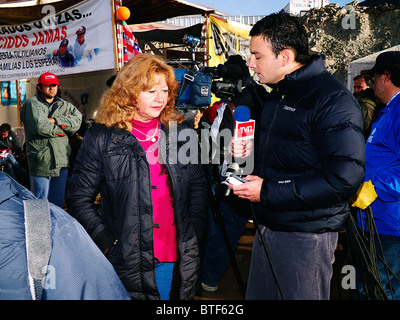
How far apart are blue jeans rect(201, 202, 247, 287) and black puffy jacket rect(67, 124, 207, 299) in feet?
4.59

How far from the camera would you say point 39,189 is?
4.54m

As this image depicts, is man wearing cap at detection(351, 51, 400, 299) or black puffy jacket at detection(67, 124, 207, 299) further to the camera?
man wearing cap at detection(351, 51, 400, 299)

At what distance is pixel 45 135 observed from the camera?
4406 millimetres

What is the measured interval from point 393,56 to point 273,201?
61.8 inches

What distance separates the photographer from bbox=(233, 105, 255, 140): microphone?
5.67ft

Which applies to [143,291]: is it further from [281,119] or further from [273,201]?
[281,119]

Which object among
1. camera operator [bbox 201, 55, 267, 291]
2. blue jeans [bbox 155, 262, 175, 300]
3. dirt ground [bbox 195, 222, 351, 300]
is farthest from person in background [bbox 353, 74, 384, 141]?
blue jeans [bbox 155, 262, 175, 300]

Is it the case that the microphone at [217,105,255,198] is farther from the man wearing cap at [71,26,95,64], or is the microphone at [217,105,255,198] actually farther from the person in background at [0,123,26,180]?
the person in background at [0,123,26,180]

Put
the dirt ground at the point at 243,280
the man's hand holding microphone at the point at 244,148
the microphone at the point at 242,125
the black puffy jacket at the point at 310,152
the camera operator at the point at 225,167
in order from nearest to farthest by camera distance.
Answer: the black puffy jacket at the point at 310,152
the man's hand holding microphone at the point at 244,148
the microphone at the point at 242,125
the camera operator at the point at 225,167
the dirt ground at the point at 243,280

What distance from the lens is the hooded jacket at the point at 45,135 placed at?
4.36m

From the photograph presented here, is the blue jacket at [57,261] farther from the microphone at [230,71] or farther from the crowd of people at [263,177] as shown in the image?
the microphone at [230,71]

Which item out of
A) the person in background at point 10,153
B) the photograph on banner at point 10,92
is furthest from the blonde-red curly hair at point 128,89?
the photograph on banner at point 10,92

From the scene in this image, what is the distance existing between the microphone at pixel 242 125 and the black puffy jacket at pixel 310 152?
8cm

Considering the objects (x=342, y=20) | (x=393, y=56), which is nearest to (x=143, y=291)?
(x=393, y=56)
